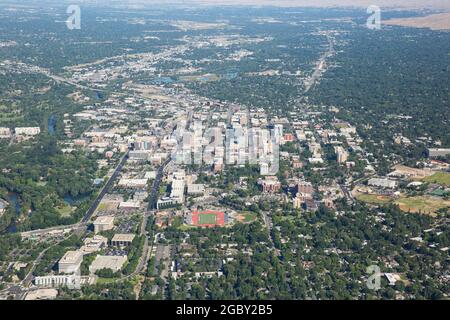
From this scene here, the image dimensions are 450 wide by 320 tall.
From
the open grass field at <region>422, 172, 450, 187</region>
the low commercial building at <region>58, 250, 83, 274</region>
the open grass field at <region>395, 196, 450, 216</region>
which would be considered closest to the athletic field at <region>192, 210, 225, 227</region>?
the low commercial building at <region>58, 250, 83, 274</region>

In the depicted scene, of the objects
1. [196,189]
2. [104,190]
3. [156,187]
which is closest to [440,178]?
[196,189]

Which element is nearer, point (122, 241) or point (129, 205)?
point (122, 241)

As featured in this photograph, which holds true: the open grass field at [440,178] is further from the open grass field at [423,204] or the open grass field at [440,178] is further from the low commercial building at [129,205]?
the low commercial building at [129,205]

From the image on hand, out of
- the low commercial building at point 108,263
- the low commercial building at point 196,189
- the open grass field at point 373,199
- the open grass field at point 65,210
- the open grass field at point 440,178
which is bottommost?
the open grass field at point 65,210

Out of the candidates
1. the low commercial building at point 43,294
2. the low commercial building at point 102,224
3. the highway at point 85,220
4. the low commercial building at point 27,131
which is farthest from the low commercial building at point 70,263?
the low commercial building at point 27,131

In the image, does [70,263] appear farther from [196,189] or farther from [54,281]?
[196,189]

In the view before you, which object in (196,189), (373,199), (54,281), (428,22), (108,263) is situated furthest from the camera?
(428,22)
